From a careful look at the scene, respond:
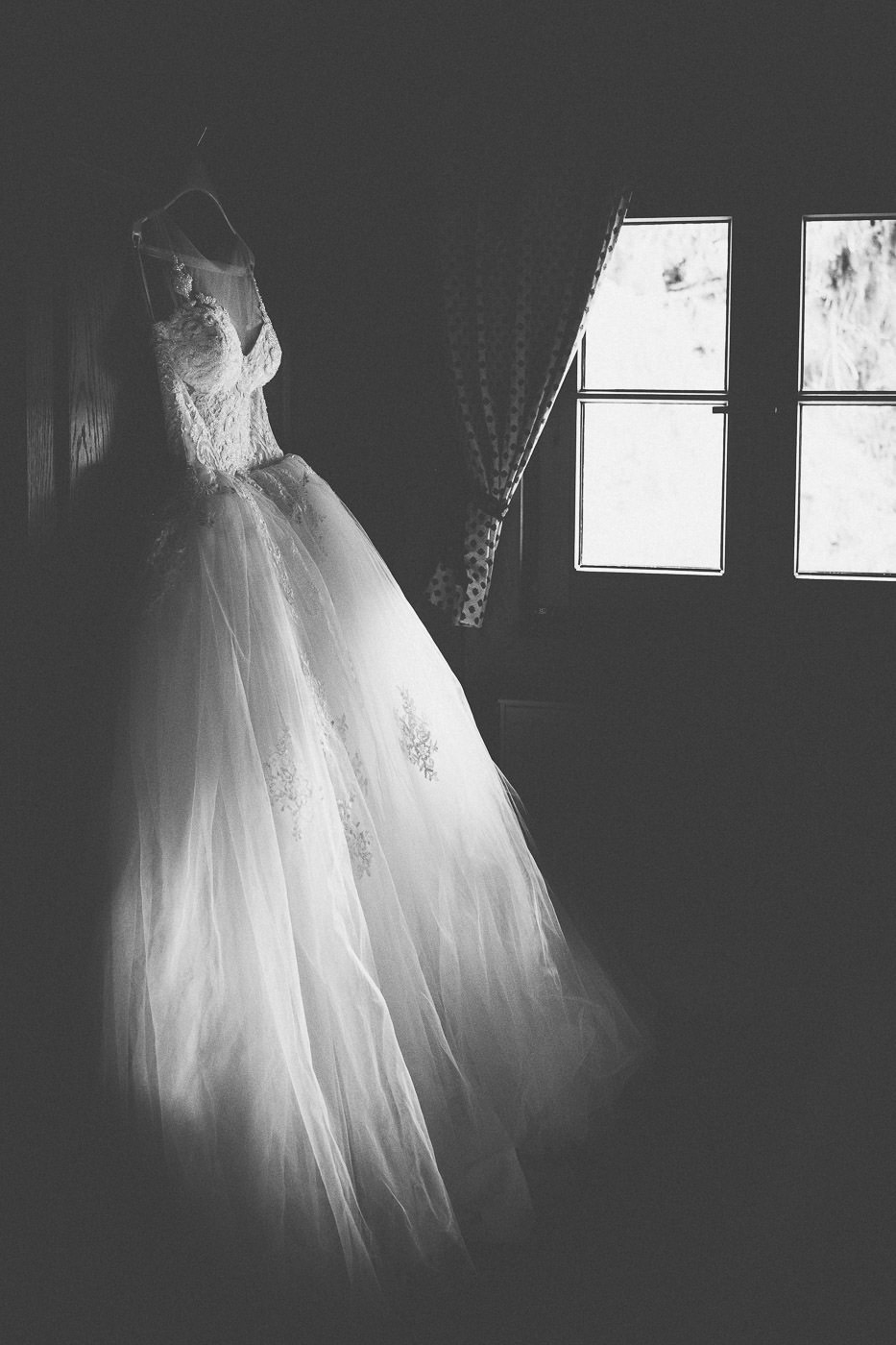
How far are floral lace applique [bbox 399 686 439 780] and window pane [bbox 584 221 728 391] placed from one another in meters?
0.95

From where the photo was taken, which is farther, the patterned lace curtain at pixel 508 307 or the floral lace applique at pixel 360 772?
the patterned lace curtain at pixel 508 307

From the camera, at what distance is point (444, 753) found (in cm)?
234

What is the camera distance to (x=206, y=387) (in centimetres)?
206

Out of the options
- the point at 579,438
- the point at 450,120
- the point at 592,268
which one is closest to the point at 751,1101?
the point at 579,438

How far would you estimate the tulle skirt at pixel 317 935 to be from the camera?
5.65 ft

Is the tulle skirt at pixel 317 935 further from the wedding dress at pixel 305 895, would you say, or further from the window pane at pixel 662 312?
the window pane at pixel 662 312

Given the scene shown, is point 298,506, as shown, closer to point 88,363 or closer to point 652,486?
point 88,363

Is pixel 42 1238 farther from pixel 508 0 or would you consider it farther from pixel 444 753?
pixel 508 0

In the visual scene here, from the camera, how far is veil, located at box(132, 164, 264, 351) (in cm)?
202

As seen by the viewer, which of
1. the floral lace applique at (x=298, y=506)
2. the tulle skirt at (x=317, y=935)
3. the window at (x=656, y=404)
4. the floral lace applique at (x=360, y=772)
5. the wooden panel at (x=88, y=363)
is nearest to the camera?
the tulle skirt at (x=317, y=935)

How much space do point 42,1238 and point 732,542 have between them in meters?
1.87

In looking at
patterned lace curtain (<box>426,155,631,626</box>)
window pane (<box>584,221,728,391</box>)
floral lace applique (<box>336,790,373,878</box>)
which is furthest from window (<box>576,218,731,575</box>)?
floral lace applique (<box>336,790,373,878</box>)

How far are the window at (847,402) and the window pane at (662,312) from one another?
0.19m

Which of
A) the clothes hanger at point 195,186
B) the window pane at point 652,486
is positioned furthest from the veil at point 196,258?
the window pane at point 652,486
